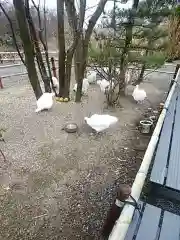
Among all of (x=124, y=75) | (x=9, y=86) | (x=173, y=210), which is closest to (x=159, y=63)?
(x=124, y=75)

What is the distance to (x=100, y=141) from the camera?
4.04 m

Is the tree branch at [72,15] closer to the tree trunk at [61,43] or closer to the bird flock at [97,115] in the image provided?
the tree trunk at [61,43]

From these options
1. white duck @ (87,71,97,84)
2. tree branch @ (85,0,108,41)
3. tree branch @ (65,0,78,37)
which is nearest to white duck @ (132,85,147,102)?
tree branch @ (85,0,108,41)

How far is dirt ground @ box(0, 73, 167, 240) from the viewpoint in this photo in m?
2.40

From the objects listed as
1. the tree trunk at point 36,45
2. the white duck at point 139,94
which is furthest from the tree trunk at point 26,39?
the white duck at point 139,94

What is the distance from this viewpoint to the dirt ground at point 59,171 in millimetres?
2398

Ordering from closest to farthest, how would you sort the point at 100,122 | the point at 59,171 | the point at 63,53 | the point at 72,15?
the point at 59,171 → the point at 100,122 → the point at 72,15 → the point at 63,53

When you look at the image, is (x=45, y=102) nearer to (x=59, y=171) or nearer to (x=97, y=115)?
(x=97, y=115)

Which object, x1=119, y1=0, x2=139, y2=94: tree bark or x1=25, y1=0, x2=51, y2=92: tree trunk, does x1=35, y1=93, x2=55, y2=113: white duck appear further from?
x1=119, y1=0, x2=139, y2=94: tree bark

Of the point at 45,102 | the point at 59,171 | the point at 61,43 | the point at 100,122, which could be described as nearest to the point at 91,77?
the point at 61,43

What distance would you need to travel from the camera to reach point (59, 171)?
126 inches

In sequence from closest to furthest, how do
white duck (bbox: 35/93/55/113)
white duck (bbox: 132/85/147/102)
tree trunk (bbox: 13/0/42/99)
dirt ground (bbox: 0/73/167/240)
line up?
dirt ground (bbox: 0/73/167/240)
tree trunk (bbox: 13/0/42/99)
white duck (bbox: 35/93/55/113)
white duck (bbox: 132/85/147/102)

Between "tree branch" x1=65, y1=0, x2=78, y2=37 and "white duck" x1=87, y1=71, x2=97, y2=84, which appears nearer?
"tree branch" x1=65, y1=0, x2=78, y2=37

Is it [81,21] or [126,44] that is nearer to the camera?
[81,21]
